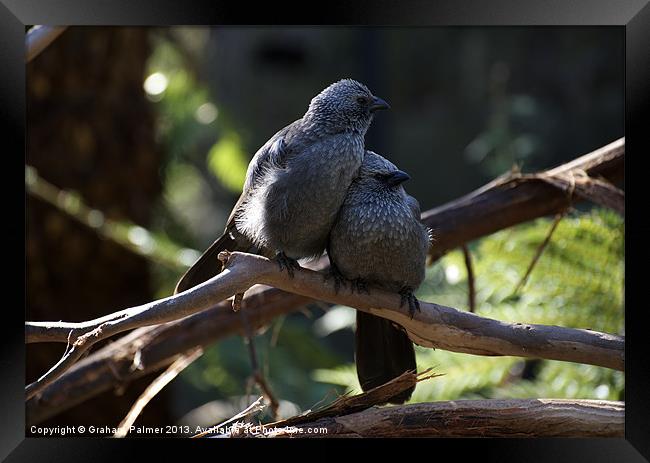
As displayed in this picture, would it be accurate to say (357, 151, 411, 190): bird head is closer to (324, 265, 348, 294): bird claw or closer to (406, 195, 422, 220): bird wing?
(406, 195, 422, 220): bird wing

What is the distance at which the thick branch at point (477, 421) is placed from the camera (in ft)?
7.01

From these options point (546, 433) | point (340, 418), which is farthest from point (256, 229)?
point (546, 433)

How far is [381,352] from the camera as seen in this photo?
241 centimetres

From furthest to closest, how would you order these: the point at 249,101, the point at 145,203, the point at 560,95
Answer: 1. the point at 249,101
2. the point at 560,95
3. the point at 145,203

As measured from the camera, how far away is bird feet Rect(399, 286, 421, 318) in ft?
7.13

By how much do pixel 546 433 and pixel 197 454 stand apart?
0.97 m

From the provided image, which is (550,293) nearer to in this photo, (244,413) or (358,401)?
(358,401)

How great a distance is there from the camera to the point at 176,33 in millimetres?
5090

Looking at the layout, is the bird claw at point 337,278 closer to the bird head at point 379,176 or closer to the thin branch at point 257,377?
the bird head at point 379,176

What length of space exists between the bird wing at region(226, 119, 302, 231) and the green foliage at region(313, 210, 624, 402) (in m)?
1.10

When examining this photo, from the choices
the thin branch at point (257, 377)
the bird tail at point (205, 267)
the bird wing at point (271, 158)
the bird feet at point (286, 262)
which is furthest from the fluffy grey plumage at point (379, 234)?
the thin branch at point (257, 377)

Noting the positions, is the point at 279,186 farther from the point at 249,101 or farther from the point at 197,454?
the point at 249,101

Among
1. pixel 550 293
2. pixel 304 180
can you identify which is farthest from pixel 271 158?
pixel 550 293
